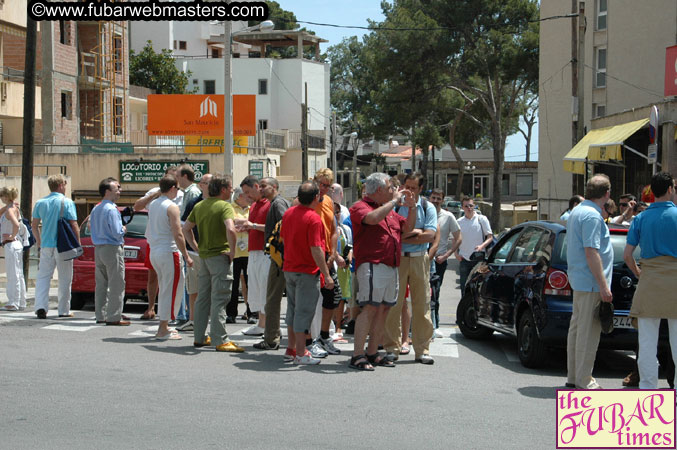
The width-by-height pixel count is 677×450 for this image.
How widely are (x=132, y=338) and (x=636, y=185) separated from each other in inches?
804

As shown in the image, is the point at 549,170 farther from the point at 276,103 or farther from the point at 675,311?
the point at 675,311

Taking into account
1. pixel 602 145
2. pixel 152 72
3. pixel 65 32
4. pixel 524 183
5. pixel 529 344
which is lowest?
pixel 529 344

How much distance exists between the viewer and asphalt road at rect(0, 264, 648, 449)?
609cm

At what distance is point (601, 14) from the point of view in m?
39.9

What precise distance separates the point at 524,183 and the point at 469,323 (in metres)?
79.0

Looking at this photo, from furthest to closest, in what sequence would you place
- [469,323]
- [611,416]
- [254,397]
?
[469,323]
[254,397]
[611,416]

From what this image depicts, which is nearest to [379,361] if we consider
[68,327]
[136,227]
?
[68,327]

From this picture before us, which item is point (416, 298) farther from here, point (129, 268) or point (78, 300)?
point (78, 300)

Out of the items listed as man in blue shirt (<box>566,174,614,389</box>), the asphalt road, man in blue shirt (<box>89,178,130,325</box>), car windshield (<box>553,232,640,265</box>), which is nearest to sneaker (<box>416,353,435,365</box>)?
the asphalt road

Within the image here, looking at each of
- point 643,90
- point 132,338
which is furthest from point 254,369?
point 643,90

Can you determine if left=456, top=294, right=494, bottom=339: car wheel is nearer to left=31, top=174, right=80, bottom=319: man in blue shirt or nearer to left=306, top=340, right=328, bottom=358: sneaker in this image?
left=306, top=340, right=328, bottom=358: sneaker

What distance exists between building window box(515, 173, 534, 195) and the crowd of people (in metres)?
78.3

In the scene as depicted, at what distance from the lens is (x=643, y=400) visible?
5.23m

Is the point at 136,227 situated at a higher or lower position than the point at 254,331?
higher
